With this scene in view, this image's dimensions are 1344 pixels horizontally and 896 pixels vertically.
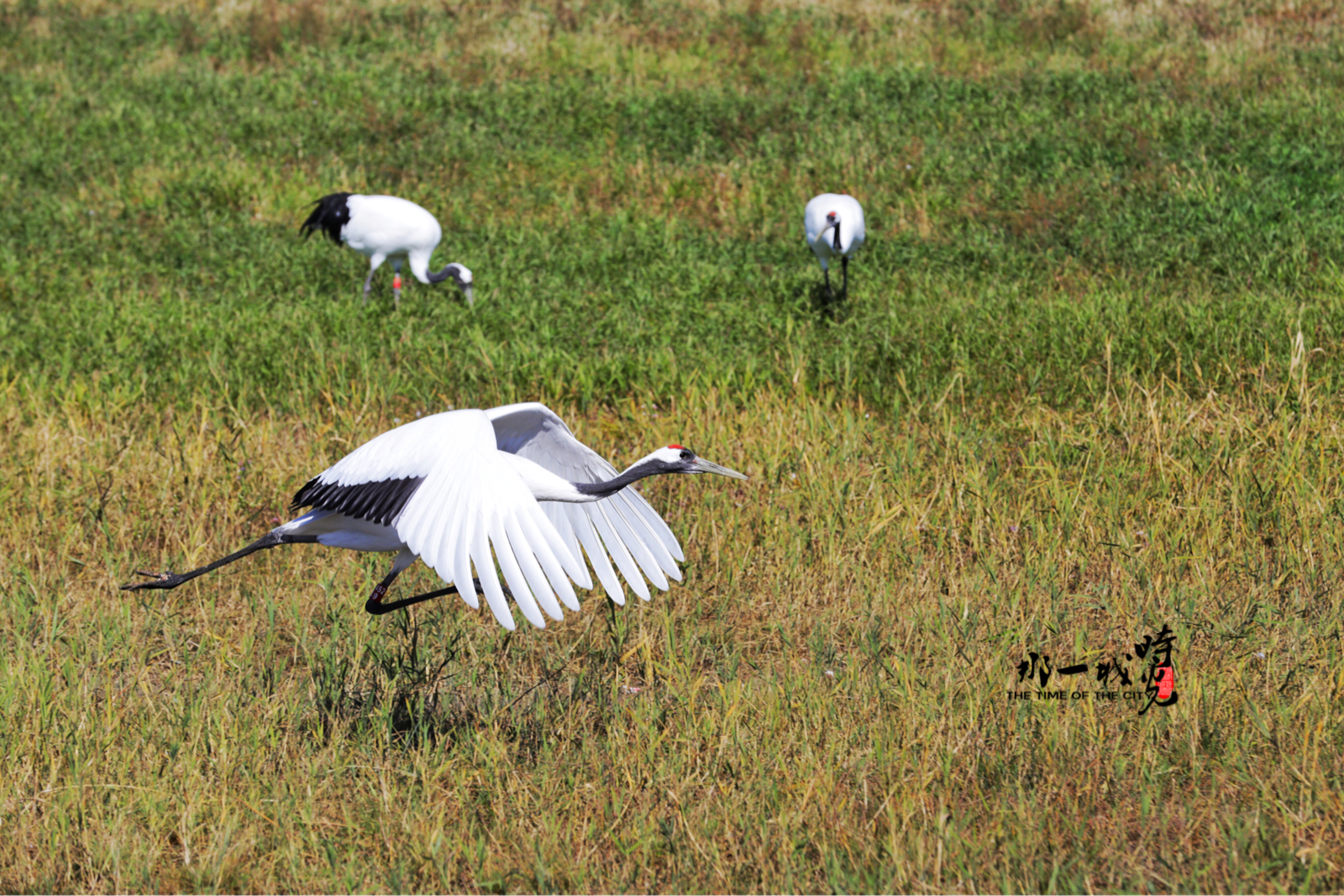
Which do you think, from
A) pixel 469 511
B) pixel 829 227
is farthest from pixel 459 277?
pixel 469 511

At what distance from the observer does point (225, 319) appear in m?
7.21

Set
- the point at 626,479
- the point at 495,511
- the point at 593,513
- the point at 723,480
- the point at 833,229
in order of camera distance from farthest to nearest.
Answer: the point at 833,229 → the point at 723,480 → the point at 593,513 → the point at 626,479 → the point at 495,511

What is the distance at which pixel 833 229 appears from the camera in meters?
7.84

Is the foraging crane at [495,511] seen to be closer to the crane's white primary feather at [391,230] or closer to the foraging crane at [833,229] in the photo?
the foraging crane at [833,229]

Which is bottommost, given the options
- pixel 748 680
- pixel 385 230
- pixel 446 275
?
pixel 748 680

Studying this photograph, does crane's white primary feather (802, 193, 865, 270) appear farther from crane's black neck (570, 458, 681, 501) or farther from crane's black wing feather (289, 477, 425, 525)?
crane's black wing feather (289, 477, 425, 525)

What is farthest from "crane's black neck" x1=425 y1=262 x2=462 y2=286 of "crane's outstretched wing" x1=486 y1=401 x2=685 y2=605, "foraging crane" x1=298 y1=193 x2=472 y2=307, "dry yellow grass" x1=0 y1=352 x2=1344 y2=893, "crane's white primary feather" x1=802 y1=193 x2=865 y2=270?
"crane's outstretched wing" x1=486 y1=401 x2=685 y2=605

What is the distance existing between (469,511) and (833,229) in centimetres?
542

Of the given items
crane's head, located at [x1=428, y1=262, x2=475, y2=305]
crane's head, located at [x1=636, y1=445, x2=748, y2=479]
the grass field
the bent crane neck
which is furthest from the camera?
crane's head, located at [x1=428, y1=262, x2=475, y2=305]

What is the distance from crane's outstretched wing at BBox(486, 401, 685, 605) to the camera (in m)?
3.59

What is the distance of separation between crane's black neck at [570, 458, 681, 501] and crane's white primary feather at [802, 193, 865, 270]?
4644mm

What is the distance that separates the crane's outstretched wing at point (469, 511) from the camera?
258 centimetres

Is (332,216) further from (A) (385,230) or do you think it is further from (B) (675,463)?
(B) (675,463)

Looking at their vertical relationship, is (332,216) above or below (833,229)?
below
